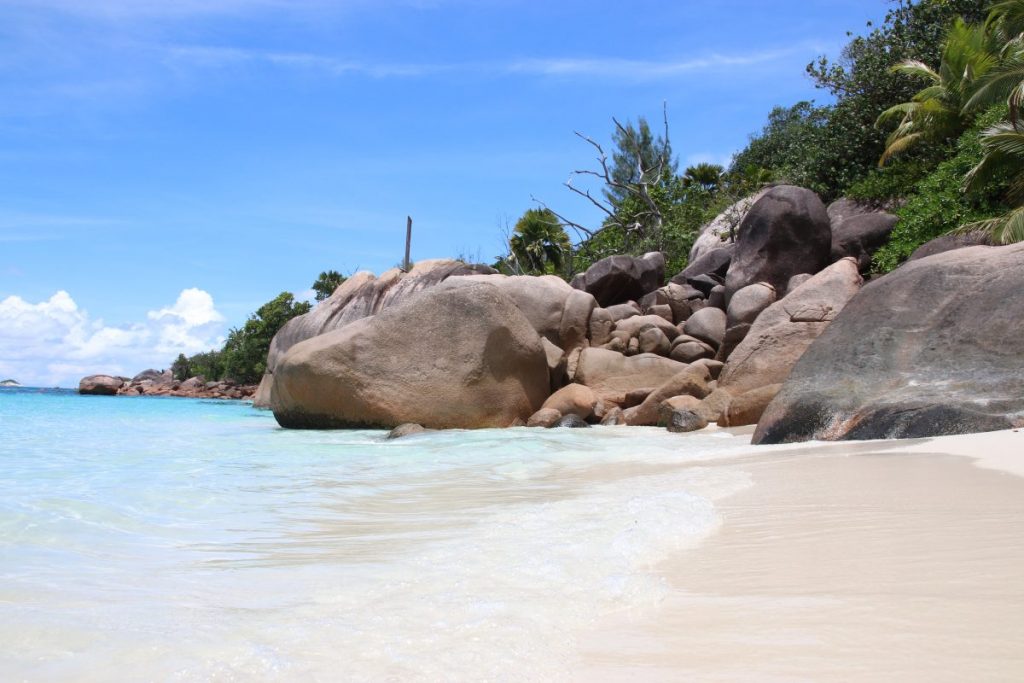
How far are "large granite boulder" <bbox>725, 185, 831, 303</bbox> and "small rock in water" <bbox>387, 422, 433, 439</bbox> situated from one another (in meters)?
6.77

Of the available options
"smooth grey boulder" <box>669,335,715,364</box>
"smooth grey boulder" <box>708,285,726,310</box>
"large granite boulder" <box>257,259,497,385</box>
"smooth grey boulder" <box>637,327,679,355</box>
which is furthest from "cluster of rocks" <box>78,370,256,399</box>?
"smooth grey boulder" <box>669,335,715,364</box>

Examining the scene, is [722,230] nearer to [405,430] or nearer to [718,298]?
[718,298]

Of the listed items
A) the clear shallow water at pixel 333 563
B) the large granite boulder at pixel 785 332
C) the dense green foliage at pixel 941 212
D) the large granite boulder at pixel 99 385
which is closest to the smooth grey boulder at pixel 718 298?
the dense green foliage at pixel 941 212

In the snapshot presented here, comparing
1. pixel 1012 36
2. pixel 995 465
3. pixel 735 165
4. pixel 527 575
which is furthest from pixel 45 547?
pixel 735 165

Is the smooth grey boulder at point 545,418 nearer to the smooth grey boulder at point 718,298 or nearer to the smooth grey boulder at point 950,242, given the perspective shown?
the smooth grey boulder at point 718,298

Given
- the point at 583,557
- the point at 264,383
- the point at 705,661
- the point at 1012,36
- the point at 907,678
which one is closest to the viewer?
the point at 907,678

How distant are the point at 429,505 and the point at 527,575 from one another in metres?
2.25

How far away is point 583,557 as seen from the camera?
307cm

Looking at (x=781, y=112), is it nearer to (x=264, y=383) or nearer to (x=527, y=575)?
(x=264, y=383)

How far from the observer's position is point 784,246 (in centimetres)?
1541

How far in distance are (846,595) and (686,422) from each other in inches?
326

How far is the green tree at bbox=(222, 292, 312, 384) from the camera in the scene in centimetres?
4609

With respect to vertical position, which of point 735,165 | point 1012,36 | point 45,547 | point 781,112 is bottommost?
point 45,547

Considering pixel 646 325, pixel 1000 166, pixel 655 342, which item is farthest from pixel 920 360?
pixel 1000 166
